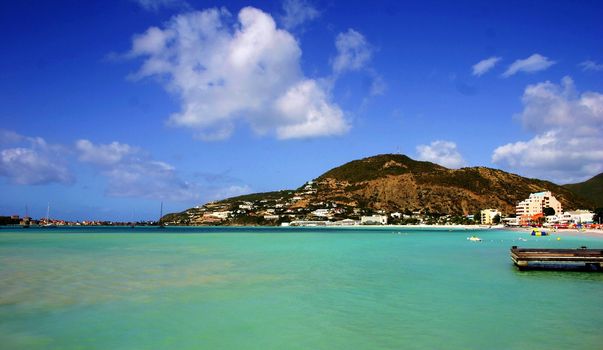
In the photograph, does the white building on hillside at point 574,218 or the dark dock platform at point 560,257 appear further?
the white building on hillside at point 574,218

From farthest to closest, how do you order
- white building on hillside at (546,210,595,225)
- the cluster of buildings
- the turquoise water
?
the cluster of buildings, white building on hillside at (546,210,595,225), the turquoise water

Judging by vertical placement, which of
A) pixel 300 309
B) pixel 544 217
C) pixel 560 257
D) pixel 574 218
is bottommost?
pixel 300 309

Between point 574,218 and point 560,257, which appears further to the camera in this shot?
point 574,218

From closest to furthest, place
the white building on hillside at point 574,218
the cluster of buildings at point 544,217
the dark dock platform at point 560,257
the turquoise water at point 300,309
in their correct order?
the turquoise water at point 300,309 < the dark dock platform at point 560,257 < the white building on hillside at point 574,218 < the cluster of buildings at point 544,217

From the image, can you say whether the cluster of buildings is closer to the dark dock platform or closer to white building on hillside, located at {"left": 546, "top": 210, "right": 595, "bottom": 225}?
white building on hillside, located at {"left": 546, "top": 210, "right": 595, "bottom": 225}

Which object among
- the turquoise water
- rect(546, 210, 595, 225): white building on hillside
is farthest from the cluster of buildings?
the turquoise water

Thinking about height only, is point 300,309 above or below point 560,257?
below

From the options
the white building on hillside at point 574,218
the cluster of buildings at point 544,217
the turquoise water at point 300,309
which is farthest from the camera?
the cluster of buildings at point 544,217

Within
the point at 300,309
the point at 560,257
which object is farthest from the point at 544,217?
the point at 300,309

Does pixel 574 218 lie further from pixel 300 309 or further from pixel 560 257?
pixel 300 309

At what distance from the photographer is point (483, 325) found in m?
14.9

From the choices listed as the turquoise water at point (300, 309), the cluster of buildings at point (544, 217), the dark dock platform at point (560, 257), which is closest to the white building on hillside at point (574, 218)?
the cluster of buildings at point (544, 217)

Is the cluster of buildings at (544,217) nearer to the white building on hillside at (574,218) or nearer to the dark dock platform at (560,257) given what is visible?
the white building on hillside at (574,218)

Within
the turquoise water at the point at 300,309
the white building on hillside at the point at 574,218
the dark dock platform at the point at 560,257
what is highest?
the white building on hillside at the point at 574,218
